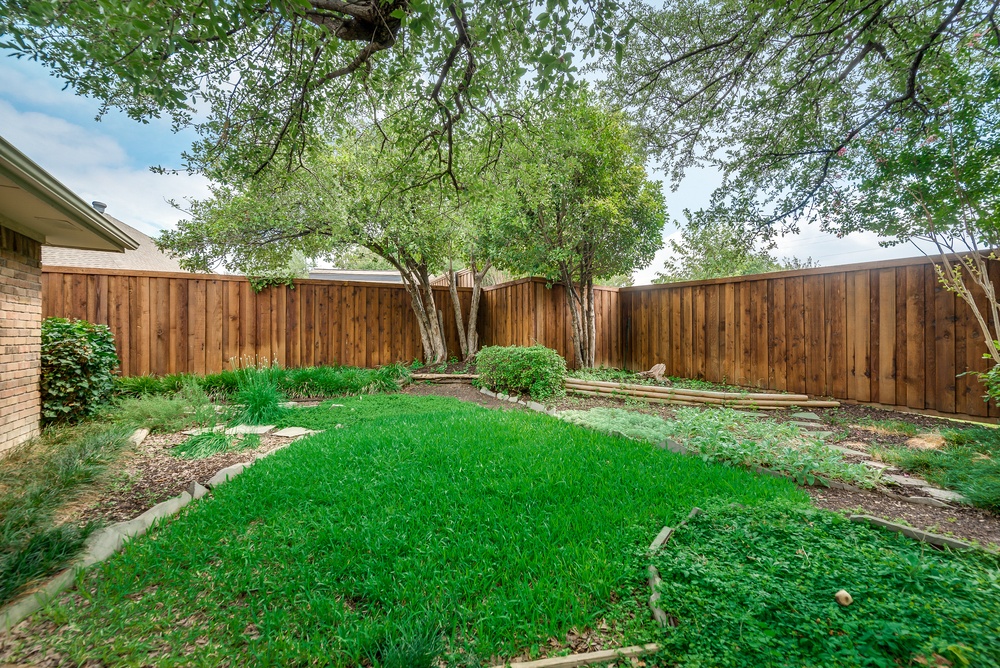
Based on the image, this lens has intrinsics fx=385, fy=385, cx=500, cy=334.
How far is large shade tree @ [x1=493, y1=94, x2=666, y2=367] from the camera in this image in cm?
548

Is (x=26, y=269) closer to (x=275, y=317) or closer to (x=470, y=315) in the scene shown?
(x=275, y=317)

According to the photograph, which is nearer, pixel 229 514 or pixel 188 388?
pixel 229 514

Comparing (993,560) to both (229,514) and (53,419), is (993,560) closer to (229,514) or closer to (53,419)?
(229,514)

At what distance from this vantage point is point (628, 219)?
19.0ft

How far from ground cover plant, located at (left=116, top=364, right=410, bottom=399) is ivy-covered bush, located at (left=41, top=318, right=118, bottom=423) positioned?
2.10ft

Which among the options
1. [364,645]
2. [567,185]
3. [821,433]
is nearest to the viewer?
[364,645]

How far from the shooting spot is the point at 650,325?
6.87 metres

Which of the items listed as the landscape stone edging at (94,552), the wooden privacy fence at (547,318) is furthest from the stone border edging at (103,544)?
the wooden privacy fence at (547,318)

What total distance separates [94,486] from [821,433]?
535 cm

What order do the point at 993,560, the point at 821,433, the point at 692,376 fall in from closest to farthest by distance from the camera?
the point at 993,560 → the point at 821,433 → the point at 692,376

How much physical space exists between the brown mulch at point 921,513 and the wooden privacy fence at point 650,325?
275cm

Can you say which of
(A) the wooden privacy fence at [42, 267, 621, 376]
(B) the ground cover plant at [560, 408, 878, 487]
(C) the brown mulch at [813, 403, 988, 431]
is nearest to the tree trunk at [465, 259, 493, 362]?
(A) the wooden privacy fence at [42, 267, 621, 376]

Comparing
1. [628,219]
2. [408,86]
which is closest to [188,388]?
[408,86]

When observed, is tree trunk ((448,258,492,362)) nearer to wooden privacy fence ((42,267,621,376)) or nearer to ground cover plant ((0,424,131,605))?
wooden privacy fence ((42,267,621,376))
